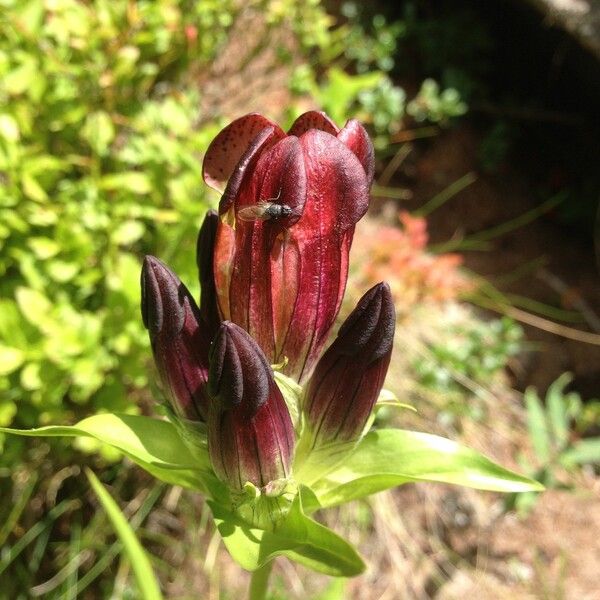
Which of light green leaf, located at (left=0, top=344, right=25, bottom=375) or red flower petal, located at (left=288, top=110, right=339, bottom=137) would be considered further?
light green leaf, located at (left=0, top=344, right=25, bottom=375)

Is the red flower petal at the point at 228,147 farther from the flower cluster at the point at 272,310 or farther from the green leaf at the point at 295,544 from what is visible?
the green leaf at the point at 295,544

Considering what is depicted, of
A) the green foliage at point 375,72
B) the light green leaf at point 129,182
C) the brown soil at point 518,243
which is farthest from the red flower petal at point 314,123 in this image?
the brown soil at point 518,243

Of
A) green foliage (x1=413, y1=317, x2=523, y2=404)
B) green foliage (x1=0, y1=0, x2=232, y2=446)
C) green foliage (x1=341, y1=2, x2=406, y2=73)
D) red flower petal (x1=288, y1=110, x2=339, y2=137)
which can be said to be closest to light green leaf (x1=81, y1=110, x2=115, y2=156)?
green foliage (x1=0, y1=0, x2=232, y2=446)

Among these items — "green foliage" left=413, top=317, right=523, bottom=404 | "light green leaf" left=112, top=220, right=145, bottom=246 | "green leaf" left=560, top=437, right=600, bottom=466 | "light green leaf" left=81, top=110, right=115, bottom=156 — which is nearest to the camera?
"light green leaf" left=112, top=220, right=145, bottom=246

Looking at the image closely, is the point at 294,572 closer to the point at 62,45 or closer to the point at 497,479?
the point at 497,479

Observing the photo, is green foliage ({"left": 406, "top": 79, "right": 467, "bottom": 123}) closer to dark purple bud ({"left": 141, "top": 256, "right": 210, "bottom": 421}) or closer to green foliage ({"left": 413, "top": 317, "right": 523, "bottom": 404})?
green foliage ({"left": 413, "top": 317, "right": 523, "bottom": 404})
